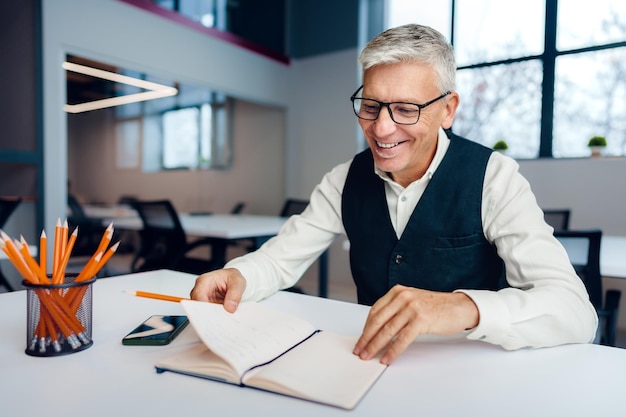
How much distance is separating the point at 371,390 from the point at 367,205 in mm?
692

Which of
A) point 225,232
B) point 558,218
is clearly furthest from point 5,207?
point 558,218

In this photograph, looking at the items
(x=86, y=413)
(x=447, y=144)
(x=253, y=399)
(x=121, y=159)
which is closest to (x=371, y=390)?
(x=253, y=399)

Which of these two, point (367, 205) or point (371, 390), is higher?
point (367, 205)

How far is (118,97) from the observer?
141 inches

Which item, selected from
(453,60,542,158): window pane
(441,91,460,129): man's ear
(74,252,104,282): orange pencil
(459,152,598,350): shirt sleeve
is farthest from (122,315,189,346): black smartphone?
(453,60,542,158): window pane

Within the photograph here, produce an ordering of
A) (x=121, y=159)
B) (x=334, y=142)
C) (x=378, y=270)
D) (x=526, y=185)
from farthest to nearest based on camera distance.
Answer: (x=334, y=142) → (x=121, y=159) → (x=378, y=270) → (x=526, y=185)

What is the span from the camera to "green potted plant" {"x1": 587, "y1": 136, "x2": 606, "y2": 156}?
3416 mm

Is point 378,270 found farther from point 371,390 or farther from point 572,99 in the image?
point 572,99

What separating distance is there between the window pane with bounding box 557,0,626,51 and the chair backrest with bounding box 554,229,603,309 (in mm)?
2515

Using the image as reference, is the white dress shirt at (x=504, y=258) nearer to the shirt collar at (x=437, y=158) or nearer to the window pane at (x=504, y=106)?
the shirt collar at (x=437, y=158)

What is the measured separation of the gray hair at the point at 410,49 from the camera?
3.49 feet

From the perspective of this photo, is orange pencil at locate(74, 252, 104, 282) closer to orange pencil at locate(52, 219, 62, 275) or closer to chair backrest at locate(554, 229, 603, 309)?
orange pencil at locate(52, 219, 62, 275)

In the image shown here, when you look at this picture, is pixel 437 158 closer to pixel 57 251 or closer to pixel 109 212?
pixel 57 251

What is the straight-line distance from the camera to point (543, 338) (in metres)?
Answer: 0.80
